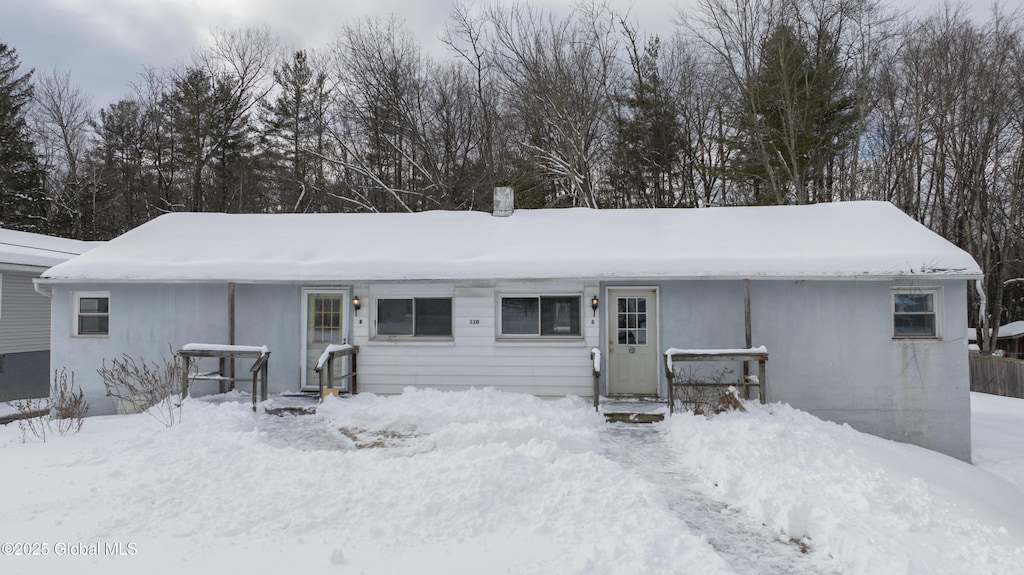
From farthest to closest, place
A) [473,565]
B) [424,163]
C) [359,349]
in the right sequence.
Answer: [424,163]
[359,349]
[473,565]

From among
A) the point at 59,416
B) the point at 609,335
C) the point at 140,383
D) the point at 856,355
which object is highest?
the point at 609,335

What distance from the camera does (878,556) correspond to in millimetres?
3740

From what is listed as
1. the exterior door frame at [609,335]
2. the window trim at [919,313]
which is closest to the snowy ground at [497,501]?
the exterior door frame at [609,335]

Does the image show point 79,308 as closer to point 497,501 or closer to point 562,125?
point 497,501

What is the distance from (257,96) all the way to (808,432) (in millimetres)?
24252

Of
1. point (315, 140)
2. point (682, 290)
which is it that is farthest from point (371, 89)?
point (682, 290)

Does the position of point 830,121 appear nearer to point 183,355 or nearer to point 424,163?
point 424,163

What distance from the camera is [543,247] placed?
9719 millimetres

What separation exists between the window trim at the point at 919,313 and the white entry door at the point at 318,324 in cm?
904

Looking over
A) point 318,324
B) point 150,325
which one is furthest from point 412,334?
point 150,325

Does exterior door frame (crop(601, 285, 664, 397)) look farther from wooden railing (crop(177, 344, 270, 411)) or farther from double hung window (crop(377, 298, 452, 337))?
wooden railing (crop(177, 344, 270, 411))

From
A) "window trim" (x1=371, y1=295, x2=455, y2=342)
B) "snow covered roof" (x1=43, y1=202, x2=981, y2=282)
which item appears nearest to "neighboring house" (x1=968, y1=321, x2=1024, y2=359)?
"snow covered roof" (x1=43, y1=202, x2=981, y2=282)

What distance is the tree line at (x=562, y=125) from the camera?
18.8 metres

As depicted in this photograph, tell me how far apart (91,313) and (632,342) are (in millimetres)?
9758
